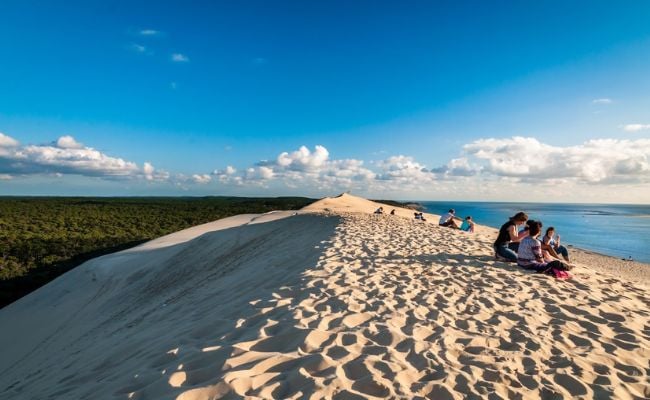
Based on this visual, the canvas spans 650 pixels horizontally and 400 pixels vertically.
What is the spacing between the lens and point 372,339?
4453 millimetres

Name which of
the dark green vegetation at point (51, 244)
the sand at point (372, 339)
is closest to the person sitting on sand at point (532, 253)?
the sand at point (372, 339)

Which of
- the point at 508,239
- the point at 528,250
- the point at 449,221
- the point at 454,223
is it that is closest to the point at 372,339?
the point at 528,250

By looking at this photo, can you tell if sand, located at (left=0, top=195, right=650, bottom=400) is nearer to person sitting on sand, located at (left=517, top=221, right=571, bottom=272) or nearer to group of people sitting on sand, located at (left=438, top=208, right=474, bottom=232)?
person sitting on sand, located at (left=517, top=221, right=571, bottom=272)

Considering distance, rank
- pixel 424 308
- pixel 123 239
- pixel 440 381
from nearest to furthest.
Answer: pixel 440 381 → pixel 424 308 → pixel 123 239

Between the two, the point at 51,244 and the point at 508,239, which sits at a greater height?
the point at 508,239

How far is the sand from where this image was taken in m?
3.53

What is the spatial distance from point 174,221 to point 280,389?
1783 inches

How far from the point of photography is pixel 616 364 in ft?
13.5

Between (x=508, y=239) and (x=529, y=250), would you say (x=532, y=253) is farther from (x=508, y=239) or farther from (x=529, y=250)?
(x=508, y=239)

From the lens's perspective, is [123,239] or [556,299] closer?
[556,299]

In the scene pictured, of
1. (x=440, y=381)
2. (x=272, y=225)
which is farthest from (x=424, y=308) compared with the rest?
(x=272, y=225)

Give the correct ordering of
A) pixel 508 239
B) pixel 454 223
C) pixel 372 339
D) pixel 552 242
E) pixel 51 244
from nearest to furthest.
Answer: pixel 372 339 < pixel 508 239 < pixel 552 242 < pixel 454 223 < pixel 51 244

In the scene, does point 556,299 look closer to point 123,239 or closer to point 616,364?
point 616,364

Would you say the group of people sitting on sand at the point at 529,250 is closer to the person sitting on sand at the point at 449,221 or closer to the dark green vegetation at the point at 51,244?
the person sitting on sand at the point at 449,221
